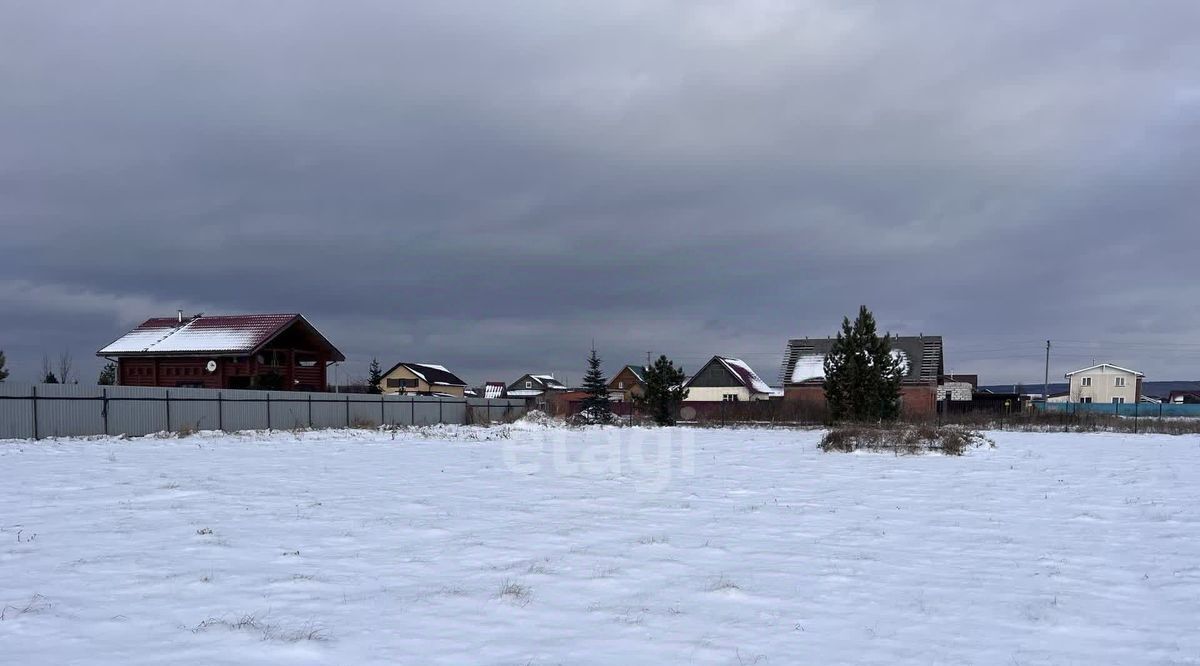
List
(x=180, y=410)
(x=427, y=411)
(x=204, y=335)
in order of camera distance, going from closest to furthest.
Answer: (x=180, y=410) → (x=427, y=411) → (x=204, y=335)

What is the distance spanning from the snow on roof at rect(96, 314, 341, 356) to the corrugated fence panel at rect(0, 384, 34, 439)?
18.1 meters

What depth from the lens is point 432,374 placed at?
275 feet

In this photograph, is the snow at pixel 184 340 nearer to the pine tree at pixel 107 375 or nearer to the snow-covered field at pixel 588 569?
the pine tree at pixel 107 375

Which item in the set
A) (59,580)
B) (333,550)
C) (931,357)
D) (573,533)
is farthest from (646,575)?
(931,357)

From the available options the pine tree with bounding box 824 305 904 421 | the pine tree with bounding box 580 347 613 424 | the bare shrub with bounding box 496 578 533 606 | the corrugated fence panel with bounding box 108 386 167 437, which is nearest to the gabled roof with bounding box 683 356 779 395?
the pine tree with bounding box 580 347 613 424

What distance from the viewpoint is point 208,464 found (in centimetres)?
1666

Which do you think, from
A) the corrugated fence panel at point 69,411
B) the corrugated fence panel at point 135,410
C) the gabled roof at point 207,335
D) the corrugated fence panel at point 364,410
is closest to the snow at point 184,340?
the gabled roof at point 207,335

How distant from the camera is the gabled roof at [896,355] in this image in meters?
57.1

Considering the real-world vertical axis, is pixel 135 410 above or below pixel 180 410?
above

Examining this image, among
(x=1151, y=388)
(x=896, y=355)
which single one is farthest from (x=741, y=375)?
(x=1151, y=388)

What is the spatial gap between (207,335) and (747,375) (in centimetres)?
4450

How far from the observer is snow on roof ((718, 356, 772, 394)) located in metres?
69.8

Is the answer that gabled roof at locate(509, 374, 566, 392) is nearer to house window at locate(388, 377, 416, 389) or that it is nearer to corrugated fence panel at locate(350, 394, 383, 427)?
house window at locate(388, 377, 416, 389)

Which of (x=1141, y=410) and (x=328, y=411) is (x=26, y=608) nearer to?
(x=328, y=411)
